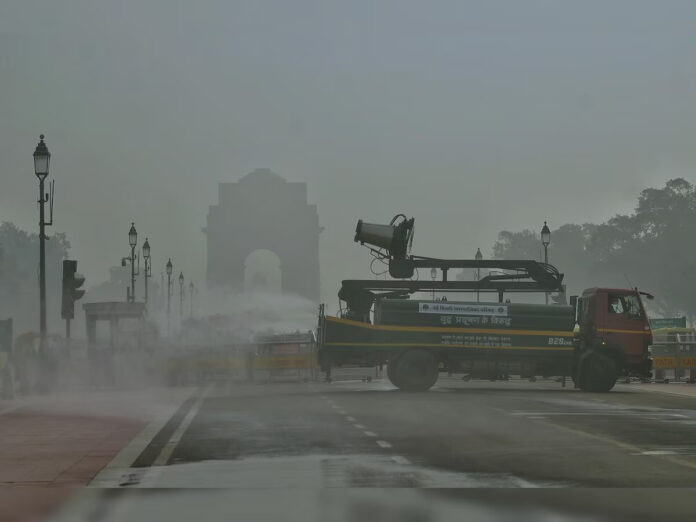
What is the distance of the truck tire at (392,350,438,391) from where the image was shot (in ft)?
120

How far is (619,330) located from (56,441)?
2240cm

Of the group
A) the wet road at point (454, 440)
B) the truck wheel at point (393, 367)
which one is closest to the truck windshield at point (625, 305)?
the wet road at point (454, 440)

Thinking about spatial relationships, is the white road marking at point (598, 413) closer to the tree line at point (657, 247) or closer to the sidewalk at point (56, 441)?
the sidewalk at point (56, 441)

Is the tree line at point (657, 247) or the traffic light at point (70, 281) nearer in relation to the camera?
the traffic light at point (70, 281)

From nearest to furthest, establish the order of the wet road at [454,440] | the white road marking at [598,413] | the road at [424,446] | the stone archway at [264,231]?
the road at [424,446], the wet road at [454,440], the white road marking at [598,413], the stone archway at [264,231]

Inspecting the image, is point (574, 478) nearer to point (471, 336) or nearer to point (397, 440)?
point (397, 440)

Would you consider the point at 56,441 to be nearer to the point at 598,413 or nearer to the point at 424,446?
the point at 424,446

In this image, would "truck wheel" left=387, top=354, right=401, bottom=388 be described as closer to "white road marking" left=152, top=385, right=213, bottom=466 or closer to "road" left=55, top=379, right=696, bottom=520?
"road" left=55, top=379, right=696, bottom=520

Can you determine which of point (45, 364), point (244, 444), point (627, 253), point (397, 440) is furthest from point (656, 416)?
point (627, 253)

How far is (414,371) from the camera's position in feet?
120

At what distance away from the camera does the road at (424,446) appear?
12.7m

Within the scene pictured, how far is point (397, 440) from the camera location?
→ 18.4 meters

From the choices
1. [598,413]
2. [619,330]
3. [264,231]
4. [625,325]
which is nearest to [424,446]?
[598,413]

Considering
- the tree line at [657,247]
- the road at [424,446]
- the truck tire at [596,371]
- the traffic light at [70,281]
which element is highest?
the tree line at [657,247]
